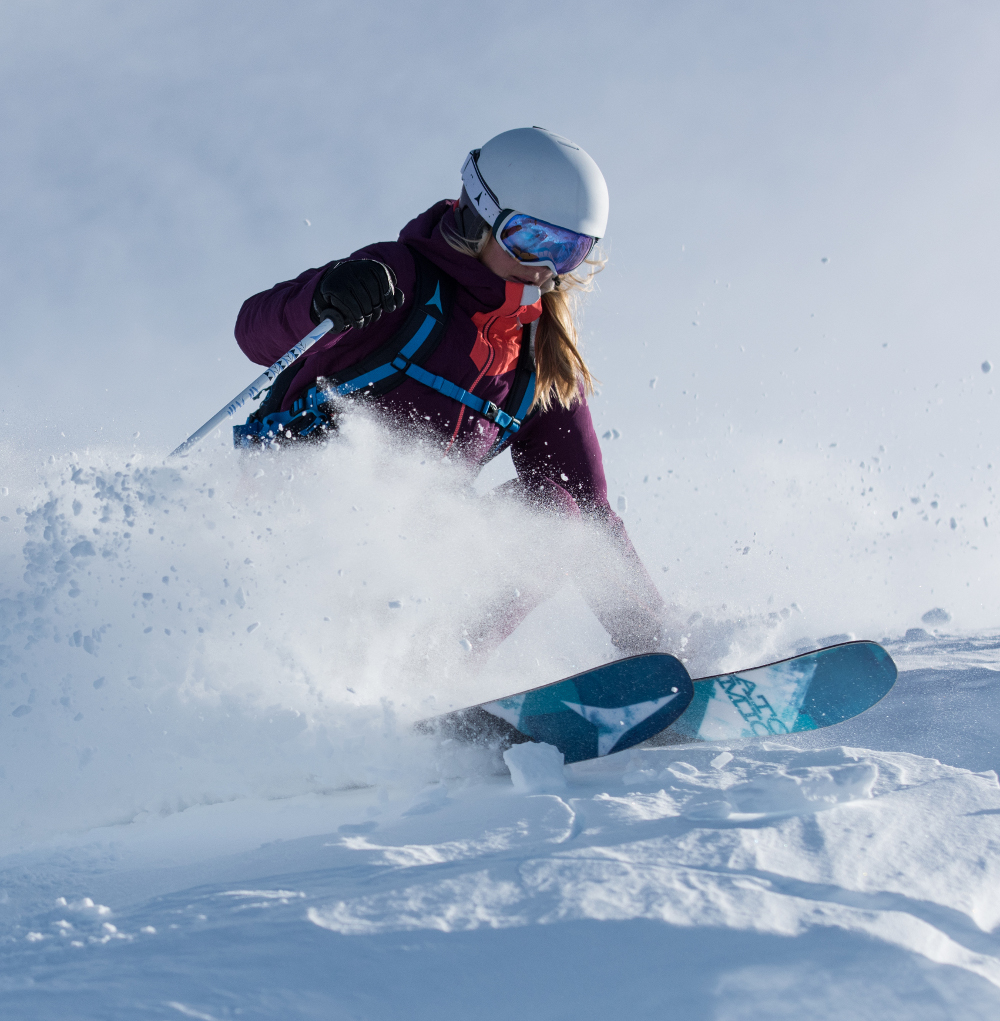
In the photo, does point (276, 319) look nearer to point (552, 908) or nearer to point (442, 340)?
point (442, 340)

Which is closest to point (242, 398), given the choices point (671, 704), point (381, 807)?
point (381, 807)

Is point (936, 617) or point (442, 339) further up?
point (442, 339)

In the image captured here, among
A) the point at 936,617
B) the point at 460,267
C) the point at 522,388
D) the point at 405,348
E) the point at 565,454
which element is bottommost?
the point at 936,617

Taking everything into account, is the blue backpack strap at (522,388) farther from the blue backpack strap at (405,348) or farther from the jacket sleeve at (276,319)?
the jacket sleeve at (276,319)

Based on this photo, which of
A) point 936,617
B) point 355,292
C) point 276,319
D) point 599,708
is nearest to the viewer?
point 599,708

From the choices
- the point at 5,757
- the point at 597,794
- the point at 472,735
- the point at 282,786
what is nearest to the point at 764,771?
the point at 597,794

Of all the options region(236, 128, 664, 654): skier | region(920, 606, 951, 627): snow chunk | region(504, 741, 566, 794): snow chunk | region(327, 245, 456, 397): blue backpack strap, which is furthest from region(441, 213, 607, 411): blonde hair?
region(920, 606, 951, 627): snow chunk

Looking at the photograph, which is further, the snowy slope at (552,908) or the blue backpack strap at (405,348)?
the blue backpack strap at (405,348)

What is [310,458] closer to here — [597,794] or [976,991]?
[597,794]

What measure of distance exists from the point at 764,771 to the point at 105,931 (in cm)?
150

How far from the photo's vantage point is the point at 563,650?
12.7 feet

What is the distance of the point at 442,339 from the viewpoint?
9.62 feet

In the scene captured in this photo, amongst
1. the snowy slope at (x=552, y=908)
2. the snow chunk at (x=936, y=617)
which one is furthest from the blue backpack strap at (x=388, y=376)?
the snow chunk at (x=936, y=617)

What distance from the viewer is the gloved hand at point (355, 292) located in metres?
2.50
